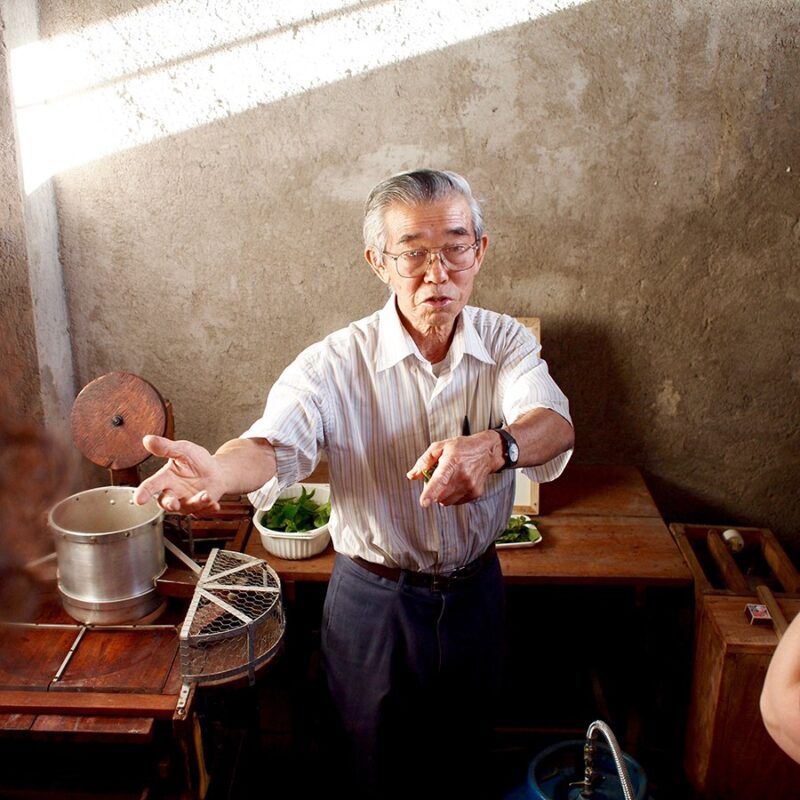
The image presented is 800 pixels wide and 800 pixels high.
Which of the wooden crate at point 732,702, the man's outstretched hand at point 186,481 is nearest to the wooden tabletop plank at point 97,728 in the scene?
the man's outstretched hand at point 186,481

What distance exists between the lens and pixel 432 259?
7.11ft

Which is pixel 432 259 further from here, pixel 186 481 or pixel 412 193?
pixel 186 481

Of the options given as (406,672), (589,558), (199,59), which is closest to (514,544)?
(589,558)

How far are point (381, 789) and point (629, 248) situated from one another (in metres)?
2.59

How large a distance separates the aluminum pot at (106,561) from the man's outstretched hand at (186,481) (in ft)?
2.84

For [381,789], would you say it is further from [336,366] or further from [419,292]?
[419,292]

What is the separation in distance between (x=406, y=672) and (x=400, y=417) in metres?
0.89

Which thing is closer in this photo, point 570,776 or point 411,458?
point 411,458

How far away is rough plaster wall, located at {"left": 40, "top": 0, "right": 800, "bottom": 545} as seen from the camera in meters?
3.23

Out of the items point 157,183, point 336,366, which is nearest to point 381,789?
point 336,366

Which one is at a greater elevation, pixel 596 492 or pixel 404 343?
pixel 404 343

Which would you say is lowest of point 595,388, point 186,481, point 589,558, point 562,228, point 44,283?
point 589,558

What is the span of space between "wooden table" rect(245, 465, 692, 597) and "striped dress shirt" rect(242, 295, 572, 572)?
633 millimetres

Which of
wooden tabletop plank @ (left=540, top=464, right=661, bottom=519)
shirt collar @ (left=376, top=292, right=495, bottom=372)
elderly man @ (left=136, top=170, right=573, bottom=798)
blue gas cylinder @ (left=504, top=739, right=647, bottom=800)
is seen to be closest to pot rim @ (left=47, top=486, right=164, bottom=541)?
elderly man @ (left=136, top=170, right=573, bottom=798)
